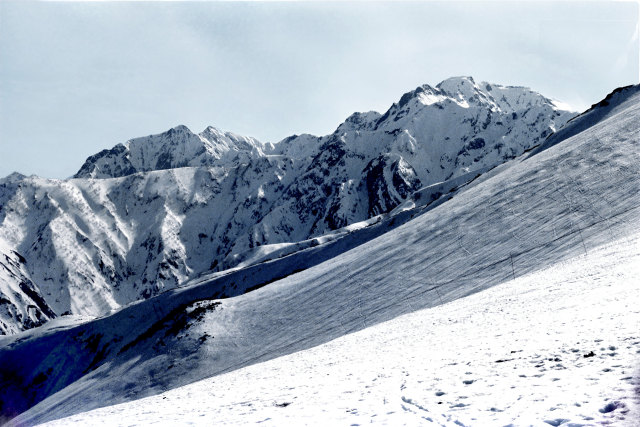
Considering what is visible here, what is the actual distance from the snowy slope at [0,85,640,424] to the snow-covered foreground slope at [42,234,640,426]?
2025cm

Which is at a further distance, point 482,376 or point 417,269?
point 417,269

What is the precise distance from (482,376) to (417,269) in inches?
1858

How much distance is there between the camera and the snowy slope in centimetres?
5094

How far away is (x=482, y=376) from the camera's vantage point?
14.6 metres

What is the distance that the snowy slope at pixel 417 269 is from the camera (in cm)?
5094

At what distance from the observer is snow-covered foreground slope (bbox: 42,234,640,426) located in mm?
11445

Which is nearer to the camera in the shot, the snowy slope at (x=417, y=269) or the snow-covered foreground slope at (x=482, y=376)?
the snow-covered foreground slope at (x=482, y=376)

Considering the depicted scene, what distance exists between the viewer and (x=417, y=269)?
6125 cm

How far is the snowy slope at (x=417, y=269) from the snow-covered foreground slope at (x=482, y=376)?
20251mm

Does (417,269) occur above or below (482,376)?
below

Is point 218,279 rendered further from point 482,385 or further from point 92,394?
point 482,385

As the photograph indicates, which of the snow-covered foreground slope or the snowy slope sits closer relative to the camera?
the snow-covered foreground slope

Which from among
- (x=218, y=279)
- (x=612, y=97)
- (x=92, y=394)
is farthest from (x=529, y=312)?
(x=218, y=279)

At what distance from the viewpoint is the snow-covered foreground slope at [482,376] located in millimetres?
11445
